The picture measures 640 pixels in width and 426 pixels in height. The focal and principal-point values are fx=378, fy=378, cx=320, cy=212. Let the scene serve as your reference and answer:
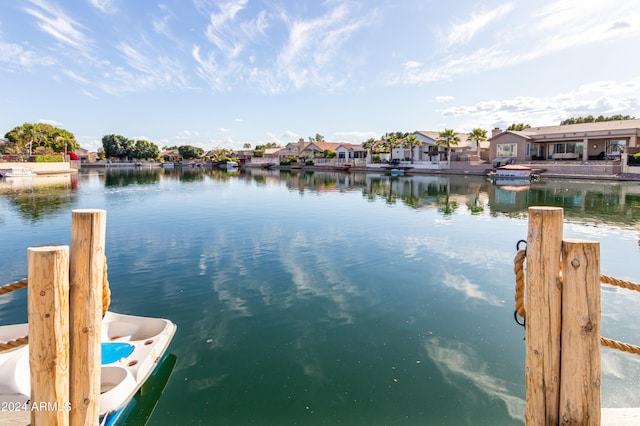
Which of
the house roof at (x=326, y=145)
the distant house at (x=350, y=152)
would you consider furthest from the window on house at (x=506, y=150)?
the house roof at (x=326, y=145)

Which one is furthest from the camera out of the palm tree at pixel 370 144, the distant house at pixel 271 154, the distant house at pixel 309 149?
the distant house at pixel 271 154

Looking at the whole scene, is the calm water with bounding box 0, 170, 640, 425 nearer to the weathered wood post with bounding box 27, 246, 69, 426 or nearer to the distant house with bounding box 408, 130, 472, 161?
the weathered wood post with bounding box 27, 246, 69, 426

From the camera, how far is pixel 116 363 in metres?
5.28

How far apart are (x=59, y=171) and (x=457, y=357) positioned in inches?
3079

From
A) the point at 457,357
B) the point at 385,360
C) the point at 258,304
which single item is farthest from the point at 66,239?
the point at 457,357

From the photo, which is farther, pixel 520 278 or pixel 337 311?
pixel 337 311

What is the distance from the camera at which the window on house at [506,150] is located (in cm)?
5666

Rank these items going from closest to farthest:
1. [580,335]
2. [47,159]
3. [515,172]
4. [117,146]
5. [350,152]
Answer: [580,335]
[515,172]
[47,159]
[350,152]
[117,146]

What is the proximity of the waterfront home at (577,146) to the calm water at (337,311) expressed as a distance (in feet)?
100

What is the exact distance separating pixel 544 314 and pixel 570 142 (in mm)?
59977

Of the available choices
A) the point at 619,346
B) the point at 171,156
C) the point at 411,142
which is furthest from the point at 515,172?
the point at 171,156

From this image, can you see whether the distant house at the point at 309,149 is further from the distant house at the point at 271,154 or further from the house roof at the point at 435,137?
the house roof at the point at 435,137

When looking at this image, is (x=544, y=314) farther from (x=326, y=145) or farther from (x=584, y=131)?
(x=326, y=145)

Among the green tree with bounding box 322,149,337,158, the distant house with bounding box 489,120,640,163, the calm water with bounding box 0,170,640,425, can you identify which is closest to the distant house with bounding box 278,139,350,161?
the green tree with bounding box 322,149,337,158
